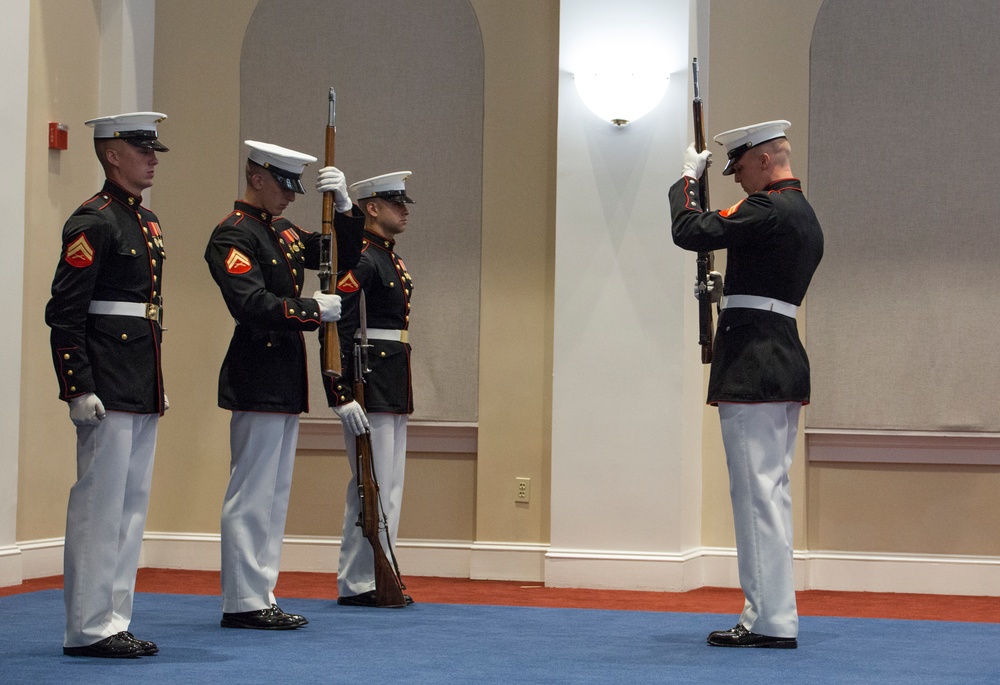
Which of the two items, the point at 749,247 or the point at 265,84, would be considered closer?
the point at 749,247

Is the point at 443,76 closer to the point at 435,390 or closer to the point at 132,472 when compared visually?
the point at 435,390

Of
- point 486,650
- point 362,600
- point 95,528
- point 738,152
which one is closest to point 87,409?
point 95,528

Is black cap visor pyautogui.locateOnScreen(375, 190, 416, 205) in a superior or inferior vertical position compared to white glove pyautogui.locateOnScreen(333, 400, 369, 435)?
superior

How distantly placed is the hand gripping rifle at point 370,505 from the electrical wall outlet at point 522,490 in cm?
133

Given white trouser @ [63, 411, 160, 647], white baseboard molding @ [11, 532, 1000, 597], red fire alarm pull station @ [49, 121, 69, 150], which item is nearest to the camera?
white trouser @ [63, 411, 160, 647]

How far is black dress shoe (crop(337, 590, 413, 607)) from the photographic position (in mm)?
5129

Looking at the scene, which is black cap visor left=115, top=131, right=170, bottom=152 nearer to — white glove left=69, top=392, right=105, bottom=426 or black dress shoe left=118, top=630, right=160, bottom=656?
white glove left=69, top=392, right=105, bottom=426

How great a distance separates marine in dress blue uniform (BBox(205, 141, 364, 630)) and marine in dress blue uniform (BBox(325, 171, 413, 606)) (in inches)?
22.4

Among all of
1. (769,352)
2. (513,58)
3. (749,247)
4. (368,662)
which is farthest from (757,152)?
(513,58)

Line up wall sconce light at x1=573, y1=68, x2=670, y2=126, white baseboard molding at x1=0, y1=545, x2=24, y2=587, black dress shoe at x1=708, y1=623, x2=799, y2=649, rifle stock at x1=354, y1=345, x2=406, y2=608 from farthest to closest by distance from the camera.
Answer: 1. wall sconce light at x1=573, y1=68, x2=670, y2=126
2. white baseboard molding at x1=0, y1=545, x2=24, y2=587
3. rifle stock at x1=354, y1=345, x2=406, y2=608
4. black dress shoe at x1=708, y1=623, x2=799, y2=649

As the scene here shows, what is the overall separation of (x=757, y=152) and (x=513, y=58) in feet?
8.30

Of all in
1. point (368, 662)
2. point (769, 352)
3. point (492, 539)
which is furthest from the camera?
point (492, 539)

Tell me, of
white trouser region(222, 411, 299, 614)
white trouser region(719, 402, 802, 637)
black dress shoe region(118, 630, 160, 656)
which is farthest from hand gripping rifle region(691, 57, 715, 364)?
black dress shoe region(118, 630, 160, 656)

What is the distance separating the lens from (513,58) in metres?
6.49
